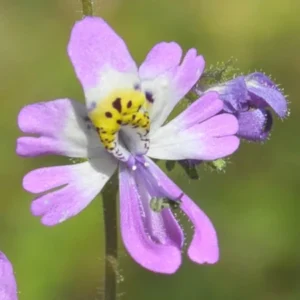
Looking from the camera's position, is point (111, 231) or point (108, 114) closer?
point (108, 114)

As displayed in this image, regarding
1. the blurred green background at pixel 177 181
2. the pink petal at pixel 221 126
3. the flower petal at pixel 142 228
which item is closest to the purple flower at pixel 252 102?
the pink petal at pixel 221 126

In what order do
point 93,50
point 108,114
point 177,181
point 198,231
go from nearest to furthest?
point 93,50 < point 108,114 < point 198,231 < point 177,181

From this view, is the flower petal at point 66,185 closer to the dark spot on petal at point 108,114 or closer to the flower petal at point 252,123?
the dark spot on petal at point 108,114

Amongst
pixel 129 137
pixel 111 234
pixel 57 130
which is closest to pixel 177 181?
→ pixel 111 234

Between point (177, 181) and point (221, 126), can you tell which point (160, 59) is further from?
point (177, 181)

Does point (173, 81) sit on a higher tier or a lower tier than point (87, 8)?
lower

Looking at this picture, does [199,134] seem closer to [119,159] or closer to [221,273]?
[119,159]
